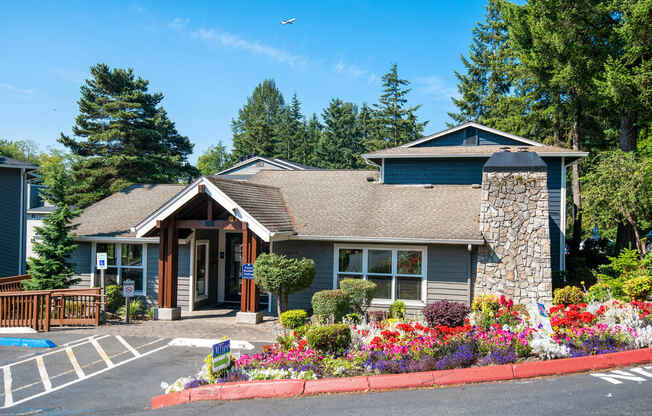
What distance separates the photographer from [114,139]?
40.0 m

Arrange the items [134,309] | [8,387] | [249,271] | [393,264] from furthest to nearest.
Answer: [134,309] < [393,264] < [249,271] < [8,387]

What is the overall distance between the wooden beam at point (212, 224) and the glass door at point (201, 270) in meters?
1.79

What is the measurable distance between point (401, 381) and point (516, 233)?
8.42 meters

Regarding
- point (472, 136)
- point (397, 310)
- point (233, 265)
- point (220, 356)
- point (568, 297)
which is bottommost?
point (397, 310)

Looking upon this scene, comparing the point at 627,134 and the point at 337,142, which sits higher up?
the point at 337,142

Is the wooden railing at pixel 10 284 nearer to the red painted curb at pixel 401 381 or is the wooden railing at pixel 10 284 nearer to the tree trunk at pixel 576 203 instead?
the red painted curb at pixel 401 381

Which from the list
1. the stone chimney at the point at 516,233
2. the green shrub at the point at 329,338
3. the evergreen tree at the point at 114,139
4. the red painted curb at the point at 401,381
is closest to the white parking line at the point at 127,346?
the green shrub at the point at 329,338

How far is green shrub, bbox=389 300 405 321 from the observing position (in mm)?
13969

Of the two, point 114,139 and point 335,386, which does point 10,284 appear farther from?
point 114,139

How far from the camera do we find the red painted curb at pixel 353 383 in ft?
25.0

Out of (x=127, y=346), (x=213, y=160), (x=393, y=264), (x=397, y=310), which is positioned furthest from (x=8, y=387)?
(x=213, y=160)

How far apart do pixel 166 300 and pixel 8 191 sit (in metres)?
12.3

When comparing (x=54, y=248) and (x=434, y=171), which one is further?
(x=434, y=171)

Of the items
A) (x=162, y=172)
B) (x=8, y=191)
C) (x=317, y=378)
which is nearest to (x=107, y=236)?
(x=8, y=191)
